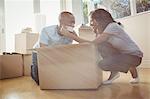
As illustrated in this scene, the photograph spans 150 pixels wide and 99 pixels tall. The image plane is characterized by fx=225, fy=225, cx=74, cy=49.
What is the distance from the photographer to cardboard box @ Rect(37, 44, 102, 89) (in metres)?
1.77

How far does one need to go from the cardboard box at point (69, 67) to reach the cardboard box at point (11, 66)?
1.22 meters

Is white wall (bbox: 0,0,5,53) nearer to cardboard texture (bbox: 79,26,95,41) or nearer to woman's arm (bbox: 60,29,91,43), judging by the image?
cardboard texture (bbox: 79,26,95,41)

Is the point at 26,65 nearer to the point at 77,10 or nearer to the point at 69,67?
the point at 69,67

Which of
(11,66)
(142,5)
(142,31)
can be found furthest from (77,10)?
(11,66)

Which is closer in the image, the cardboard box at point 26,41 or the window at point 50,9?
the cardboard box at point 26,41

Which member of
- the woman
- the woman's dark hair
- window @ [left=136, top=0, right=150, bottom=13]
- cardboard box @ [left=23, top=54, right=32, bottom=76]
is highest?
window @ [left=136, top=0, right=150, bottom=13]

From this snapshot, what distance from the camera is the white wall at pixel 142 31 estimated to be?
348 cm

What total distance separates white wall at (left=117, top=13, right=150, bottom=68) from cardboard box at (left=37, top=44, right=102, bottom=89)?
6.32ft

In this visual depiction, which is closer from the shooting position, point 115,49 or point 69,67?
point 69,67

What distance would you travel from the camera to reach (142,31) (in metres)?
3.58

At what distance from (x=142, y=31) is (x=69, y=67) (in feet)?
7.00

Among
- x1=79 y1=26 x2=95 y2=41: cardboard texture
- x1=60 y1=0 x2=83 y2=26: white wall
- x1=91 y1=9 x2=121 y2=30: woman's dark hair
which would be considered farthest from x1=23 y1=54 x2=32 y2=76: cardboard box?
x1=60 y1=0 x2=83 y2=26: white wall

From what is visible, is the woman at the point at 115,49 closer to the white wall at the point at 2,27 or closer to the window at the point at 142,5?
the window at the point at 142,5

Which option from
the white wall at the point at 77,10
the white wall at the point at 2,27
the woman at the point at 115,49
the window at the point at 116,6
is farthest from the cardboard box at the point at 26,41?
the woman at the point at 115,49
